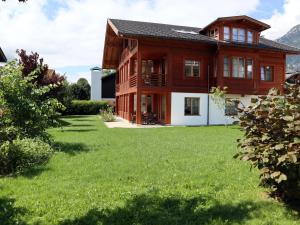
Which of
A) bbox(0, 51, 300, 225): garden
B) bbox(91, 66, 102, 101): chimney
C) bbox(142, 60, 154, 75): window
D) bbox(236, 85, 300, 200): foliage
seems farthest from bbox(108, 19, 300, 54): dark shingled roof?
bbox(91, 66, 102, 101): chimney

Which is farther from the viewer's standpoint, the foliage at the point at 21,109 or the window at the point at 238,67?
the window at the point at 238,67

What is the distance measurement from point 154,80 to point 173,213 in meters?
20.8

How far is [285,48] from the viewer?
28.3 m

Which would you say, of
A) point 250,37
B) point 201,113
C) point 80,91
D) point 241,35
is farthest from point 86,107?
point 250,37

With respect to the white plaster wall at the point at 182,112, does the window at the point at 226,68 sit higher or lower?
higher

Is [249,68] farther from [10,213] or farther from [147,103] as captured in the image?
[10,213]

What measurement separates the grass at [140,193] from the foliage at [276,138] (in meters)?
0.53

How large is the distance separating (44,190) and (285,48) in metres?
25.9

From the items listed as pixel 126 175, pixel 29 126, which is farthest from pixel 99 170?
pixel 29 126

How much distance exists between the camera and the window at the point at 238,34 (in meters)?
26.2

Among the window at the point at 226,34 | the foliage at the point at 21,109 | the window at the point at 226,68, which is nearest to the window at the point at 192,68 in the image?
the window at the point at 226,68

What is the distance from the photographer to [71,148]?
12.3m

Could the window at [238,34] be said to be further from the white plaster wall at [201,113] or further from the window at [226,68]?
the white plaster wall at [201,113]

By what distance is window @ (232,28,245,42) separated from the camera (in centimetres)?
2619
